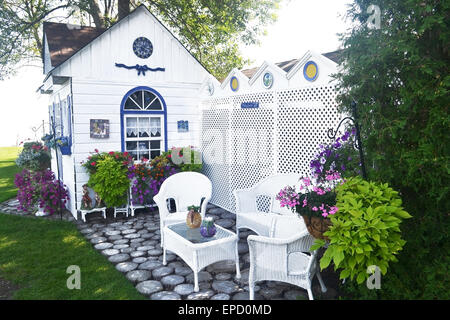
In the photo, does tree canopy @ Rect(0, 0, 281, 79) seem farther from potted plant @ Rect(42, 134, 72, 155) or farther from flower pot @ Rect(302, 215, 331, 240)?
flower pot @ Rect(302, 215, 331, 240)

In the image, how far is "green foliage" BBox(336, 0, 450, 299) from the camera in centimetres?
279

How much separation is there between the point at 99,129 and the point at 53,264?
11.0 ft

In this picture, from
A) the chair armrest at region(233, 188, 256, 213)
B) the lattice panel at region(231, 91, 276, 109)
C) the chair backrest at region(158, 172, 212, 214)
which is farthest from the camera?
the lattice panel at region(231, 91, 276, 109)

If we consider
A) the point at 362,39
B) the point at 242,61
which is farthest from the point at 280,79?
the point at 242,61

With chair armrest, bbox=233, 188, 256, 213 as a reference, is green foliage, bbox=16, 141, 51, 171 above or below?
above

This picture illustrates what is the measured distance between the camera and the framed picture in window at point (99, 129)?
23.9 ft

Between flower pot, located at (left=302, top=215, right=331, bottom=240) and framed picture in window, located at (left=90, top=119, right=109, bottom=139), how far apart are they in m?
5.44

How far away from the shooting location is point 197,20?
12.5 meters

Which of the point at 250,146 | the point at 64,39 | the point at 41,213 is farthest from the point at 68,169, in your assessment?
the point at 250,146

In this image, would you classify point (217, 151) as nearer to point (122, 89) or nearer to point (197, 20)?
point (122, 89)

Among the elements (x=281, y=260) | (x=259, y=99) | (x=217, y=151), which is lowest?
(x=281, y=260)

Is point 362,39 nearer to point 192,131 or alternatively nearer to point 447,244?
point 447,244

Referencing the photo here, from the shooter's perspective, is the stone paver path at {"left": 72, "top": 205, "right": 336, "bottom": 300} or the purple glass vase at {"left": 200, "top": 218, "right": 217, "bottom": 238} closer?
the stone paver path at {"left": 72, "top": 205, "right": 336, "bottom": 300}

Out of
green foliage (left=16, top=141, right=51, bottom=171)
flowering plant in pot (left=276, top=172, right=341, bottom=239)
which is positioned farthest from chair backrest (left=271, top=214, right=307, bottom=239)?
green foliage (left=16, top=141, right=51, bottom=171)
